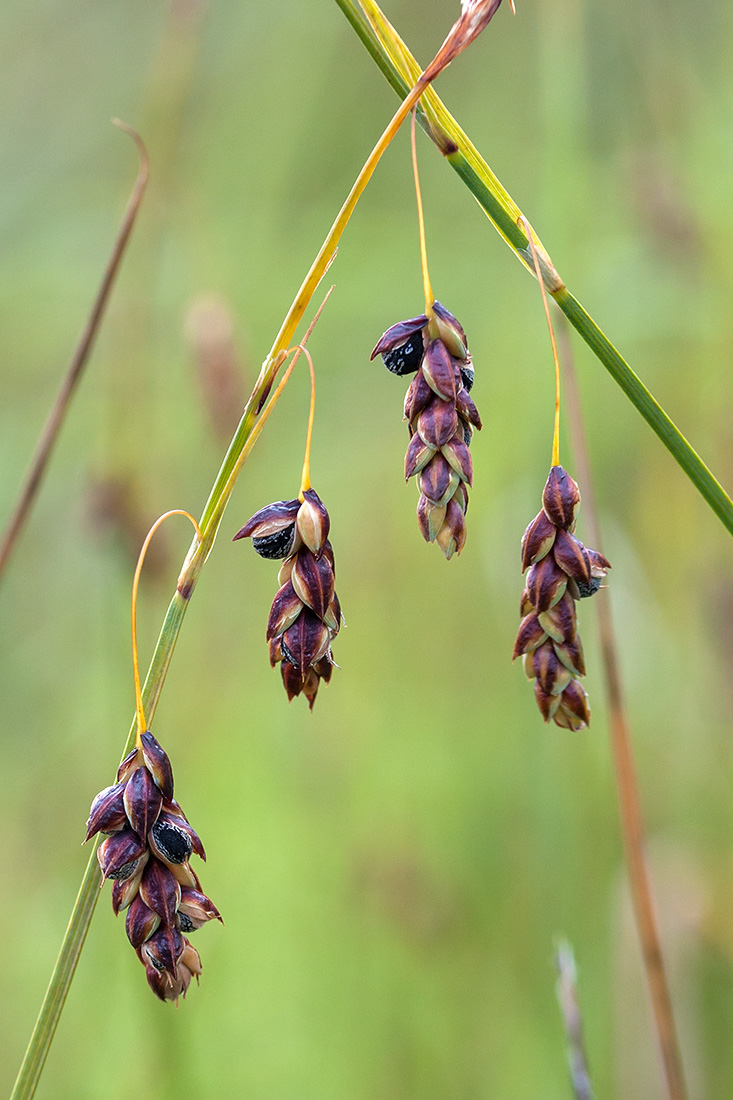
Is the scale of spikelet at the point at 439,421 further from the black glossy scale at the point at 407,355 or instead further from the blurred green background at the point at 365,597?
the blurred green background at the point at 365,597

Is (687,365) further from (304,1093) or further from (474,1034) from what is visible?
(304,1093)

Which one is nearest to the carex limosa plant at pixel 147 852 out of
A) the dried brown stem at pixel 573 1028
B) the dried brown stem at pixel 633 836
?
the dried brown stem at pixel 573 1028

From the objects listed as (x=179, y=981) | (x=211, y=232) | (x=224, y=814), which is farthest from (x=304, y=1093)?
(x=211, y=232)

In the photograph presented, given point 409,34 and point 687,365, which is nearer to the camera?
point 687,365

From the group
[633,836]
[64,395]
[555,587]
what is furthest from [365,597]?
[555,587]

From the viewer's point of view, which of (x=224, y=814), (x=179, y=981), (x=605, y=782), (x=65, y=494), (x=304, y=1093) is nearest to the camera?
(x=179, y=981)

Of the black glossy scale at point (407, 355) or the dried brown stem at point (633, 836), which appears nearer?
the black glossy scale at point (407, 355)
